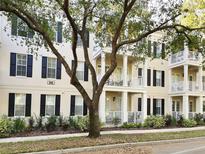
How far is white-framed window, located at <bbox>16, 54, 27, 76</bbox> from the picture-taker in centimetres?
2494

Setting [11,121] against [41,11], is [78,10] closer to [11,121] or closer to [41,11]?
[41,11]

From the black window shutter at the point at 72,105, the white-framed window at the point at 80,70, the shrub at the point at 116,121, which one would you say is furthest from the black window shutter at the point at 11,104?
the shrub at the point at 116,121

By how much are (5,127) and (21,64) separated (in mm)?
6653

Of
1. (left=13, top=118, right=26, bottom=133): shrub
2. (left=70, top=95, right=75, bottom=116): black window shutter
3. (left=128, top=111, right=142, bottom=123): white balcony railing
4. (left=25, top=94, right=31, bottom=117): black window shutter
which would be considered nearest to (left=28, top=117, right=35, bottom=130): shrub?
(left=13, top=118, right=26, bottom=133): shrub

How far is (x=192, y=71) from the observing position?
36531 mm

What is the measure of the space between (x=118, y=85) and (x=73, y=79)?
11.5 metres

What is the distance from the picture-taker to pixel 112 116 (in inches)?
1098

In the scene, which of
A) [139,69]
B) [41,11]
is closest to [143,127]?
[139,69]

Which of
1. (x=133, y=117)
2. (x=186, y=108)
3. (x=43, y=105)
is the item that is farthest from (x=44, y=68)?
(x=186, y=108)

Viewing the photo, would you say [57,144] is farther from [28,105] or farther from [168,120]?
[168,120]

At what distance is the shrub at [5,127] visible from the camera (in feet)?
64.1

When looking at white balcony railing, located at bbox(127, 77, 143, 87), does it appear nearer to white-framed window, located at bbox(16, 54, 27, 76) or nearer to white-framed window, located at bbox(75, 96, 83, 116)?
white-framed window, located at bbox(75, 96, 83, 116)

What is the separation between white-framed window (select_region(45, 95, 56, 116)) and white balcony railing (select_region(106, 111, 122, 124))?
458 centimetres

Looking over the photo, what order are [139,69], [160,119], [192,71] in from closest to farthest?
1. [160,119]
2. [139,69]
3. [192,71]
